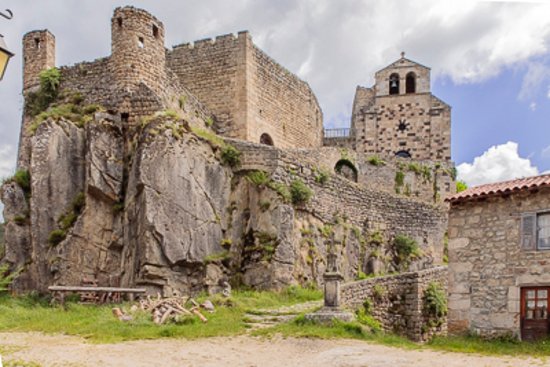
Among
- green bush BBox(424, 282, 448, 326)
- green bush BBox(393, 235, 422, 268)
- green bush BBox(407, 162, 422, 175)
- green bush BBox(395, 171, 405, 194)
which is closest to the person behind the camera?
green bush BBox(424, 282, 448, 326)

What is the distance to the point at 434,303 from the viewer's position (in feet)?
64.3

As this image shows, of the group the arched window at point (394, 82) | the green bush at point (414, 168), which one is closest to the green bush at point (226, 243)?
the green bush at point (414, 168)

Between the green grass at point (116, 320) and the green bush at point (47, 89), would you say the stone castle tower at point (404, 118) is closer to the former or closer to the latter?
the green grass at point (116, 320)

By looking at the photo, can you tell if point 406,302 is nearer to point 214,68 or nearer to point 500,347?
point 500,347

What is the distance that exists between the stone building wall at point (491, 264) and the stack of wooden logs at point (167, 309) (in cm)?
703

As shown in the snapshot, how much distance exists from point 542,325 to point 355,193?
11436mm

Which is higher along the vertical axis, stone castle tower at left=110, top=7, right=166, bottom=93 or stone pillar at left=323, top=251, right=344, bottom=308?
stone castle tower at left=110, top=7, right=166, bottom=93

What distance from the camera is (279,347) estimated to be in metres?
12.0

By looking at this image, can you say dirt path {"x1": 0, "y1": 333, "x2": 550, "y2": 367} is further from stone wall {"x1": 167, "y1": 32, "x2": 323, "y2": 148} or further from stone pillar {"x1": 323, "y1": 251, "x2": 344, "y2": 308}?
stone wall {"x1": 167, "y1": 32, "x2": 323, "y2": 148}

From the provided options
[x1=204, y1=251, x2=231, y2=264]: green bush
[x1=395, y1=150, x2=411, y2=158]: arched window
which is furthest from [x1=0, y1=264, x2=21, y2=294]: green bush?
[x1=395, y1=150, x2=411, y2=158]: arched window

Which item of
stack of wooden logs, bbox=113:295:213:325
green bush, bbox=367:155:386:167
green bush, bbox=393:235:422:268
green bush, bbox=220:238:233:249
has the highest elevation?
green bush, bbox=367:155:386:167

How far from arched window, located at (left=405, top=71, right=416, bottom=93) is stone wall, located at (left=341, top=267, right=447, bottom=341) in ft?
70.3

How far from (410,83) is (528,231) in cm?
2645

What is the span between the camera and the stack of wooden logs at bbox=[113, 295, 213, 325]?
14258 millimetres
